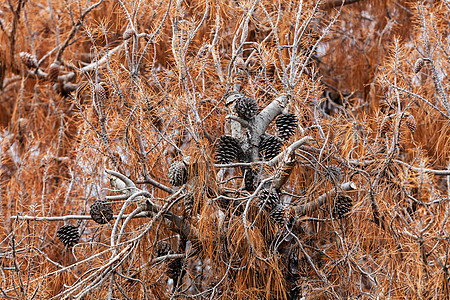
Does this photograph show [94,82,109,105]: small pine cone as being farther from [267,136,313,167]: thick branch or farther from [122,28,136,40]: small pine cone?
[267,136,313,167]: thick branch

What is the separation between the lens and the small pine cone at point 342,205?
2012 millimetres

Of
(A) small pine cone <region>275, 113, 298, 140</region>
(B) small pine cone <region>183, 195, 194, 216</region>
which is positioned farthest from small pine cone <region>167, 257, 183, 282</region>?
(A) small pine cone <region>275, 113, 298, 140</region>

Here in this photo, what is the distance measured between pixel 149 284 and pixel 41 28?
2.42m

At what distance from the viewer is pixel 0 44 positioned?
3611mm

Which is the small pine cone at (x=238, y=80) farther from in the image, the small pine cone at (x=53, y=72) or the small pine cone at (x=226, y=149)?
the small pine cone at (x=53, y=72)

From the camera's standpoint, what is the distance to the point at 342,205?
2.01 m

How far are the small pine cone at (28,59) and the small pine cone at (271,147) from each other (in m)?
1.82

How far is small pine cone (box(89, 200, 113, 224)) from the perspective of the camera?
6.46ft

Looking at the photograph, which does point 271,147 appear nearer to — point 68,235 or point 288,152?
point 288,152

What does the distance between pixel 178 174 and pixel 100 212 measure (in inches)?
11.3

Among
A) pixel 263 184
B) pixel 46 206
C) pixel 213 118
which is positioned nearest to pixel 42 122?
pixel 46 206

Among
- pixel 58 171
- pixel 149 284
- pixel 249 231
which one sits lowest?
pixel 58 171

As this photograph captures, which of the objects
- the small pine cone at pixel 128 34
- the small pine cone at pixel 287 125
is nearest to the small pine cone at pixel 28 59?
the small pine cone at pixel 128 34

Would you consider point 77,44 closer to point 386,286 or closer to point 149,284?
point 149,284
